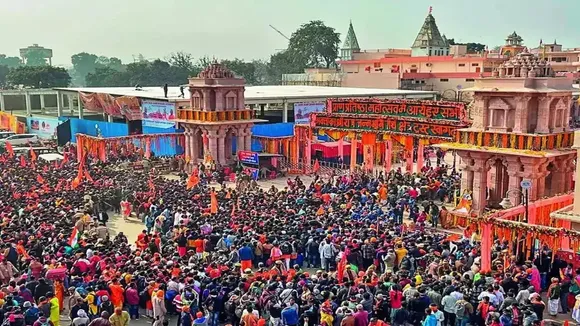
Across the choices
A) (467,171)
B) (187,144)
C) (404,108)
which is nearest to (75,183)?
(187,144)

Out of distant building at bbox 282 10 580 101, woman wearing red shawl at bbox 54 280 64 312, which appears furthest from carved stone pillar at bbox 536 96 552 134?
distant building at bbox 282 10 580 101

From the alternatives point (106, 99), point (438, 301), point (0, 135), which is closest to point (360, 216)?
point (438, 301)

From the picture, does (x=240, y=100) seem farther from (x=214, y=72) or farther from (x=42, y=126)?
(x=42, y=126)

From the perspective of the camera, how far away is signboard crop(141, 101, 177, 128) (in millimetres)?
39594

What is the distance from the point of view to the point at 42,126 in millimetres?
51219

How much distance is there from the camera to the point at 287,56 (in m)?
101

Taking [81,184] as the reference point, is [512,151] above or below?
above

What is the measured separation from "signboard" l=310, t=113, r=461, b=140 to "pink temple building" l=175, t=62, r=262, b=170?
4245 millimetres

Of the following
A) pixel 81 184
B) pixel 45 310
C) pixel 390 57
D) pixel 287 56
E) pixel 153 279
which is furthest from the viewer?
pixel 287 56

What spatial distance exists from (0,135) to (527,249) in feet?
140

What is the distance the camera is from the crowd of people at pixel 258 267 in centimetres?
1256

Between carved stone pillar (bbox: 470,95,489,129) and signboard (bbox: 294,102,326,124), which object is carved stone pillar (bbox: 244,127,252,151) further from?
carved stone pillar (bbox: 470,95,489,129)

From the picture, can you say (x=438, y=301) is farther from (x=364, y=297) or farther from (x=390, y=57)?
(x=390, y=57)

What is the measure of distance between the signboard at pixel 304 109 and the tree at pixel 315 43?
54495 millimetres
